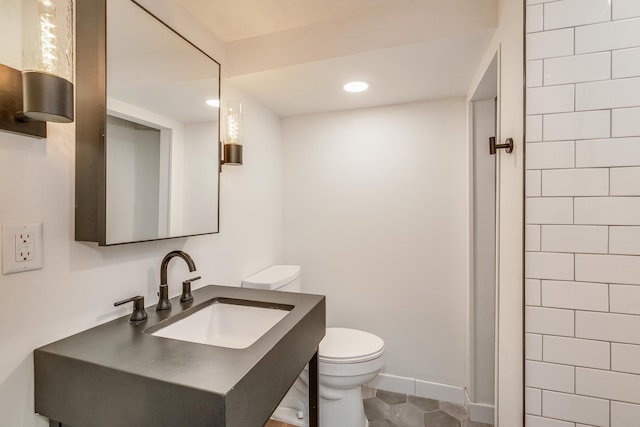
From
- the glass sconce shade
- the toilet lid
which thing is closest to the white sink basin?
the toilet lid

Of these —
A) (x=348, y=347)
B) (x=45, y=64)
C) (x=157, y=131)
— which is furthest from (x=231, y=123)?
(x=348, y=347)

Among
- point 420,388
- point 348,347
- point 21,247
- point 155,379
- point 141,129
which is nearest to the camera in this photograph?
point 155,379

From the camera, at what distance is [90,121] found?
92cm

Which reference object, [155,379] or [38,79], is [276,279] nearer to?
[155,379]

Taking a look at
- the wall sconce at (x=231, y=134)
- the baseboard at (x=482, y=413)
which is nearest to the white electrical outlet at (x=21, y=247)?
the wall sconce at (x=231, y=134)

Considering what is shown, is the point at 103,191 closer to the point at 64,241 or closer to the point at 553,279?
the point at 64,241

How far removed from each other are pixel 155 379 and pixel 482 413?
6.10 ft

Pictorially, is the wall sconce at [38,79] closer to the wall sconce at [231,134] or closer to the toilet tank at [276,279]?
the wall sconce at [231,134]

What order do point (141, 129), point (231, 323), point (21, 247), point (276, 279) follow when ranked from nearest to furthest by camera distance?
point (21, 247), point (141, 129), point (231, 323), point (276, 279)

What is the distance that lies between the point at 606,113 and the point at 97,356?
1552 millimetres

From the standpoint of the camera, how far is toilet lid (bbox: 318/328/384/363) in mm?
1521

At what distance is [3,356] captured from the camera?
749mm

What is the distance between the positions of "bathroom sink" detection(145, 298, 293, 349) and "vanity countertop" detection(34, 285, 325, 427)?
0.24 m

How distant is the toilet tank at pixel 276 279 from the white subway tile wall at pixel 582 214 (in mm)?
1218
